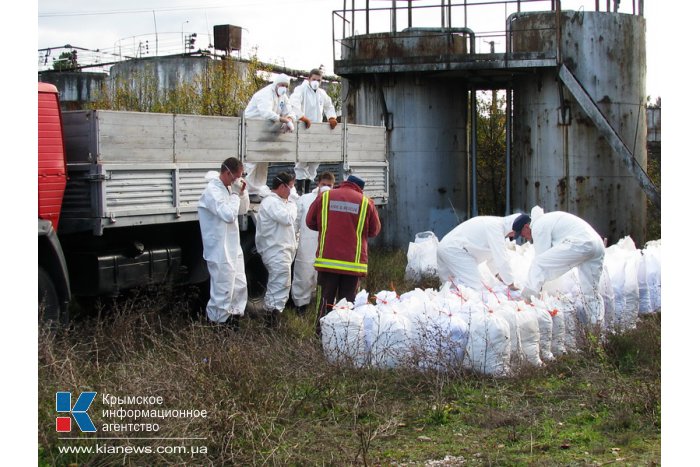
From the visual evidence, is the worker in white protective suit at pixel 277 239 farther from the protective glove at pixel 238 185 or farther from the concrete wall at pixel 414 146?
the concrete wall at pixel 414 146

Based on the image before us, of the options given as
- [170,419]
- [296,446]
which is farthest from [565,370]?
[170,419]

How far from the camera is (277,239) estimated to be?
1012 cm

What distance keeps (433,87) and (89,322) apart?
9623 mm

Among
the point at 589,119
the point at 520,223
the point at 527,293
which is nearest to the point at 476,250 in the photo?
the point at 520,223

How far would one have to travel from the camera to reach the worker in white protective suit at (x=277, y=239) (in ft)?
33.0

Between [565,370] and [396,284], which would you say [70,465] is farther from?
[396,284]

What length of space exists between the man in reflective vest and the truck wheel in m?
2.53

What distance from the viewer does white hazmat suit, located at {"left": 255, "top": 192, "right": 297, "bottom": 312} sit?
10.1 meters

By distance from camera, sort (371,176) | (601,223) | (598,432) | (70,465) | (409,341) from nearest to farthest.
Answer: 1. (70,465)
2. (598,432)
3. (409,341)
4. (371,176)
5. (601,223)

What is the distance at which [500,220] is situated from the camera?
972cm

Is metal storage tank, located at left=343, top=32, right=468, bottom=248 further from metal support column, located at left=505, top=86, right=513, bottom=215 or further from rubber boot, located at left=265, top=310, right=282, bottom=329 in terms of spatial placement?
rubber boot, located at left=265, top=310, right=282, bottom=329

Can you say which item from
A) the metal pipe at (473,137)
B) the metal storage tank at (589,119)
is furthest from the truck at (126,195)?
the metal pipe at (473,137)

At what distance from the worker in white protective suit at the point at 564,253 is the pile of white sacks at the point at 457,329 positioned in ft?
1.03

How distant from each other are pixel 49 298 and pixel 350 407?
9.21 ft
